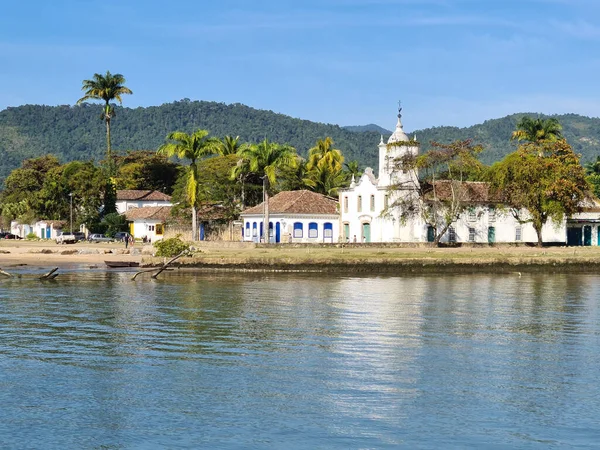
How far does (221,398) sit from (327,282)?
3208cm

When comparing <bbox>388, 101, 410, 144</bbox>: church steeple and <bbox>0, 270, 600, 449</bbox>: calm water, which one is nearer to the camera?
<bbox>0, 270, 600, 449</bbox>: calm water

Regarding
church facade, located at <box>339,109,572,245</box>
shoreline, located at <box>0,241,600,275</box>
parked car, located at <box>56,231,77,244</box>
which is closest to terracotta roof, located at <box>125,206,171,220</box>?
parked car, located at <box>56,231,77,244</box>

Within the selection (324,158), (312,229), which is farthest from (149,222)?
(312,229)

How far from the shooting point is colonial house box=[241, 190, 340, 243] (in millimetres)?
80625

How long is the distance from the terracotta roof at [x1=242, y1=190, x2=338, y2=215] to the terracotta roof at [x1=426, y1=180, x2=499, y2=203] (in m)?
9.89

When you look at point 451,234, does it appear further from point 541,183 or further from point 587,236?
point 587,236

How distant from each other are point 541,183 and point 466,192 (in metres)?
6.05

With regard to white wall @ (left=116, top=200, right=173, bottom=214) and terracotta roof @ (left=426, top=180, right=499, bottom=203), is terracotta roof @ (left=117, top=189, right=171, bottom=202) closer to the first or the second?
white wall @ (left=116, top=200, right=173, bottom=214)

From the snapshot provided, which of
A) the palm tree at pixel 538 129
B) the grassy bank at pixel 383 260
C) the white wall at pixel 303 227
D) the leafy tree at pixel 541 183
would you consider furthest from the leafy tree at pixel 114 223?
the leafy tree at pixel 541 183

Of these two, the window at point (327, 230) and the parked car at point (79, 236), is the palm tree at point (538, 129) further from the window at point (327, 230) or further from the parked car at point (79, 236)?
the parked car at point (79, 236)

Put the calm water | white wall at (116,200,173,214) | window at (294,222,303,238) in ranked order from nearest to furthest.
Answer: the calm water < window at (294,222,303,238) < white wall at (116,200,173,214)

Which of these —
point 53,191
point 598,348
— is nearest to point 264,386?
→ point 598,348

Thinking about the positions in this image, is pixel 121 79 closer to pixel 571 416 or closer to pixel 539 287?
pixel 539 287

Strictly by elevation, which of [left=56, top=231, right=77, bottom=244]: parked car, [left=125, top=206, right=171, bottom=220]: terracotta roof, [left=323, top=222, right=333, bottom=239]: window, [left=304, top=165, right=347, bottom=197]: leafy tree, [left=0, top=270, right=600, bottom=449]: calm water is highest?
[left=304, top=165, right=347, bottom=197]: leafy tree
